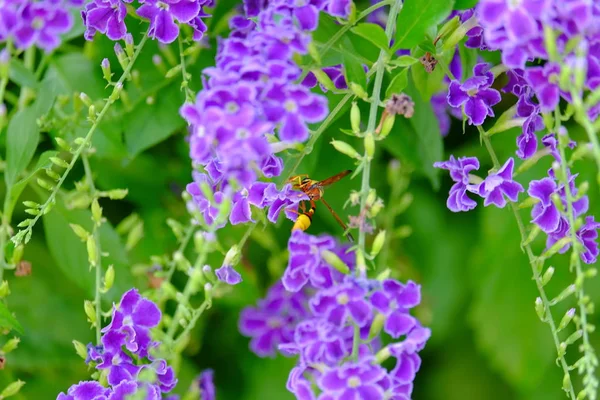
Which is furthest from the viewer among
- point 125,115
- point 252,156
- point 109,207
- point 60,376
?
point 109,207

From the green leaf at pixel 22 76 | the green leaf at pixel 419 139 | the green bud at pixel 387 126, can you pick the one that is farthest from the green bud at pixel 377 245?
the green leaf at pixel 22 76

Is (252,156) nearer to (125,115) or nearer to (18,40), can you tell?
(18,40)

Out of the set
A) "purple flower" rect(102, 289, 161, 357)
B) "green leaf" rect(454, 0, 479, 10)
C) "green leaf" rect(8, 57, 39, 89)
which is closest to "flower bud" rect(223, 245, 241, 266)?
"purple flower" rect(102, 289, 161, 357)

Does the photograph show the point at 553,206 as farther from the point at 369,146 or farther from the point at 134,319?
the point at 134,319

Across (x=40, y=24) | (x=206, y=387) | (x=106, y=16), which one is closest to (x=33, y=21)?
(x=40, y=24)

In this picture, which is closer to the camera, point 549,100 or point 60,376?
point 549,100

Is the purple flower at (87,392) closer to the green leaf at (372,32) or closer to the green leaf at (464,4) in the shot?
the green leaf at (372,32)

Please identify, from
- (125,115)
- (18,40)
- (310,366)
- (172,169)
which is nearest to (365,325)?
(310,366)

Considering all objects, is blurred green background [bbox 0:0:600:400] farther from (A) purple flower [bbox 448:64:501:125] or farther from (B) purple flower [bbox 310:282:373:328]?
(B) purple flower [bbox 310:282:373:328]
